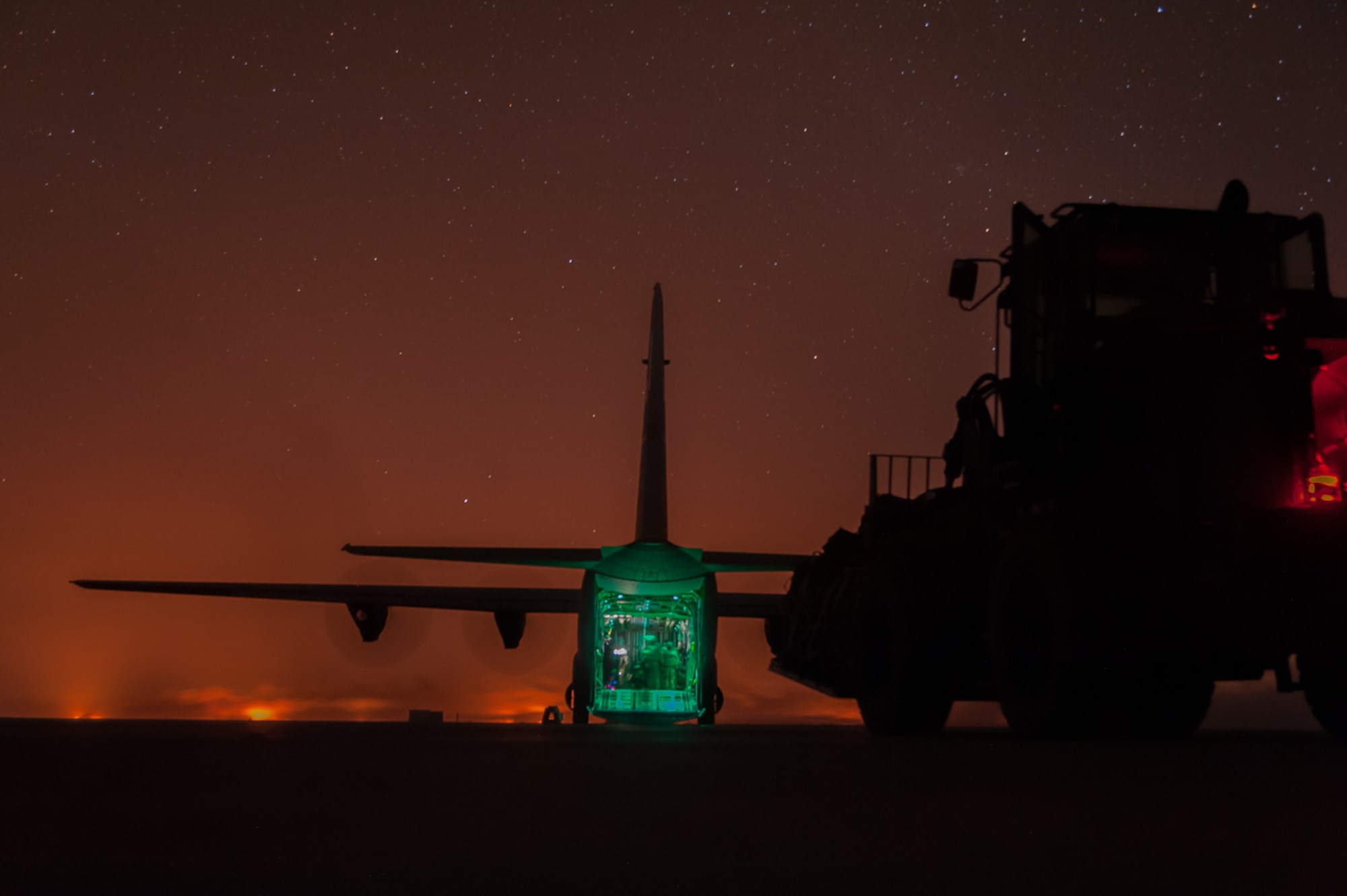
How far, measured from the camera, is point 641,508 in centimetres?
2603

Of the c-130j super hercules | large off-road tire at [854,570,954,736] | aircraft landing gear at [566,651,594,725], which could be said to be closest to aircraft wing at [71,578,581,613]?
the c-130j super hercules

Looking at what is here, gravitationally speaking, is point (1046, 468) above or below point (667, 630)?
above

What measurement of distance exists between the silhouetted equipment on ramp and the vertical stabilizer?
58.3 ft

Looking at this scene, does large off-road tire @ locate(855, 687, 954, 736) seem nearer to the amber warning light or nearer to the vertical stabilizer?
the amber warning light

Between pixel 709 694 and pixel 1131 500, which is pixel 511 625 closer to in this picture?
pixel 709 694

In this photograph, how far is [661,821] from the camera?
276 cm

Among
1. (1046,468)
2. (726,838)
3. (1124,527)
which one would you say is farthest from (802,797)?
(1046,468)

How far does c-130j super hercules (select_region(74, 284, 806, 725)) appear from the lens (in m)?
21.8

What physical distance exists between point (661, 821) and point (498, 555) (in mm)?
18926

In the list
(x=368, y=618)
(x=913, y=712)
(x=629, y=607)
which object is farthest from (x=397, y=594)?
(x=913, y=712)

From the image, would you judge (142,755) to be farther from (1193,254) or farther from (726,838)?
(1193,254)

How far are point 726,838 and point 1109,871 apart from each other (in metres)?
0.82

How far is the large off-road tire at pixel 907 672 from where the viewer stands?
7.00 m

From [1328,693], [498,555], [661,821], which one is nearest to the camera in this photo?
[661,821]
